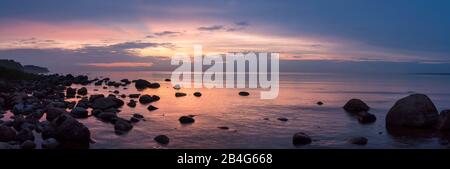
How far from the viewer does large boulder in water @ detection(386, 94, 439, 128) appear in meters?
23.5

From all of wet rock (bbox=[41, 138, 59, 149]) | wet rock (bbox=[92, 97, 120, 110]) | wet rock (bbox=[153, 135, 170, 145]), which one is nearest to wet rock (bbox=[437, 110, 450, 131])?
wet rock (bbox=[153, 135, 170, 145])

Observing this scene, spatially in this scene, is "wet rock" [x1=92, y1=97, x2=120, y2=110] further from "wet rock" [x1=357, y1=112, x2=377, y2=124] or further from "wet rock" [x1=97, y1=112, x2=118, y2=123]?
"wet rock" [x1=357, y1=112, x2=377, y2=124]

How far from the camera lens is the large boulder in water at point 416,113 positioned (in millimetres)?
23453

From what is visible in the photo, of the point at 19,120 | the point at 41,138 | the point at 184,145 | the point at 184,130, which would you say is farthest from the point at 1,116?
the point at 184,145

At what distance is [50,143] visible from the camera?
55.0 feet

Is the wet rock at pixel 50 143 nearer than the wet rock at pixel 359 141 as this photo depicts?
Yes

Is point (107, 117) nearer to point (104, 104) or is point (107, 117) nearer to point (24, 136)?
point (104, 104)

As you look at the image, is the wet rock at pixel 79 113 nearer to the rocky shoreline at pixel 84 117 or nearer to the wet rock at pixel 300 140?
the rocky shoreline at pixel 84 117

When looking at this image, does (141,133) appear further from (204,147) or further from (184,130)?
(204,147)

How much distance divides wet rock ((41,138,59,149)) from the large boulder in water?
58.0 feet

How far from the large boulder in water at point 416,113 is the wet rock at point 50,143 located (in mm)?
17669

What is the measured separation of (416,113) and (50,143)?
19.1m

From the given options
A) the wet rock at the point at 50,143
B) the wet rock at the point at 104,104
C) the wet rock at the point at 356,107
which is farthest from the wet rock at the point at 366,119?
the wet rock at the point at 50,143

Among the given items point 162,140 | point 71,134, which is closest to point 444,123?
point 162,140
